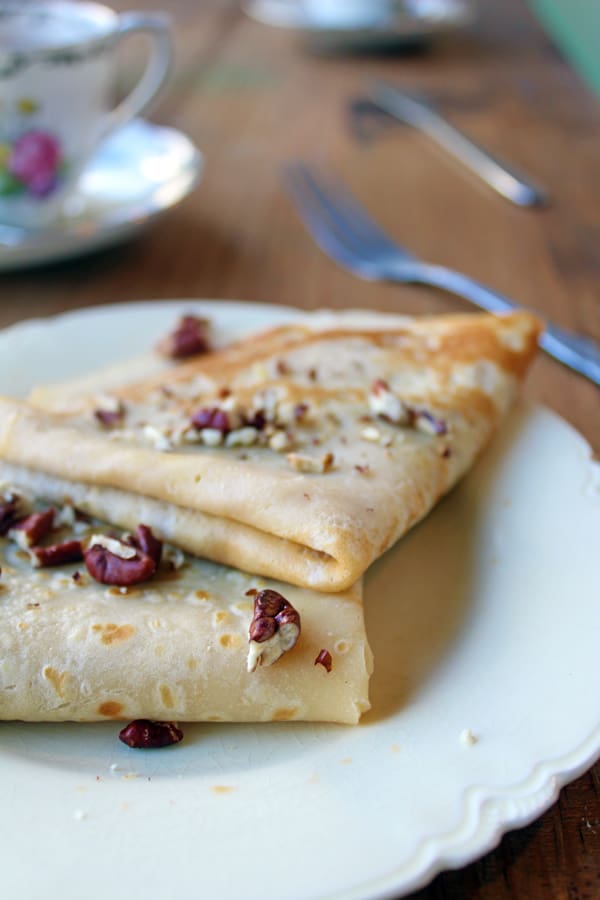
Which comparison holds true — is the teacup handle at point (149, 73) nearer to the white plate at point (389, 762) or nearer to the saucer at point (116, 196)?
the saucer at point (116, 196)

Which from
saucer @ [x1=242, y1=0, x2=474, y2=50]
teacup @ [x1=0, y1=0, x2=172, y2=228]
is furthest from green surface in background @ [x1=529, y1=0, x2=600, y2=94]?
→ teacup @ [x1=0, y1=0, x2=172, y2=228]

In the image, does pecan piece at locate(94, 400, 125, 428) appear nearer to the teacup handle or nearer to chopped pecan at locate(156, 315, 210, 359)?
chopped pecan at locate(156, 315, 210, 359)

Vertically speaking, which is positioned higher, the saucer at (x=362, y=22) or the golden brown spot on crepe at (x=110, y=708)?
the golden brown spot on crepe at (x=110, y=708)

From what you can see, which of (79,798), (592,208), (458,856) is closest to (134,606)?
(79,798)

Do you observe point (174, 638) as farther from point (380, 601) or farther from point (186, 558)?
point (380, 601)

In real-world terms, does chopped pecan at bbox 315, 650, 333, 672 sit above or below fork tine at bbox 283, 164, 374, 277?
above

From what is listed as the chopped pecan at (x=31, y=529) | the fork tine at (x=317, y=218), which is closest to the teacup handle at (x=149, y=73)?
the fork tine at (x=317, y=218)

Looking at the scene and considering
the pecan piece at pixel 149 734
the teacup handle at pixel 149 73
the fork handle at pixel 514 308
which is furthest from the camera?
the teacup handle at pixel 149 73

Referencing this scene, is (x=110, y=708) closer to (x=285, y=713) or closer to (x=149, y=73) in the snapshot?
(x=285, y=713)
